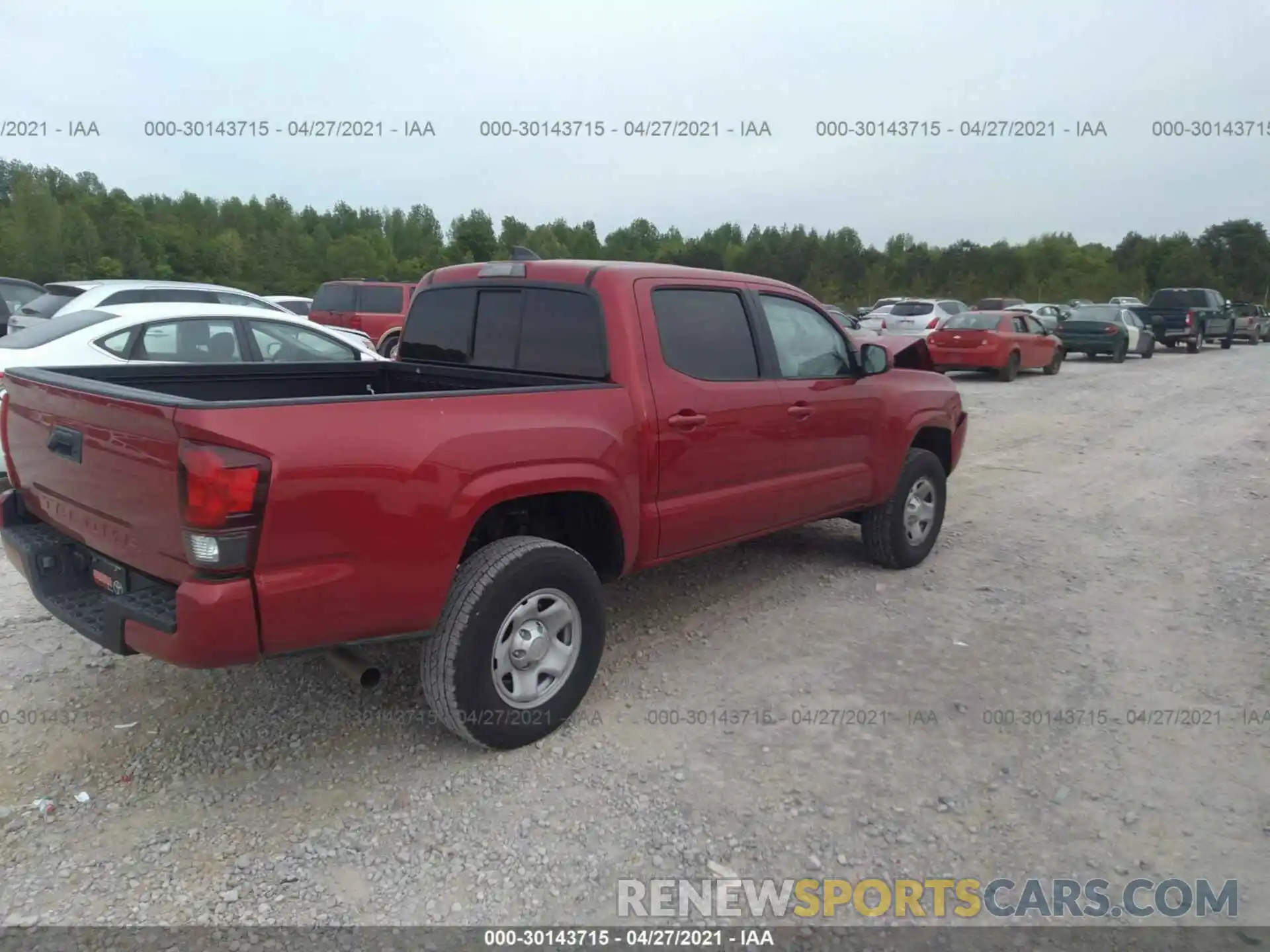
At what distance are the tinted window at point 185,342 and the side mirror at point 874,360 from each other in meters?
5.13

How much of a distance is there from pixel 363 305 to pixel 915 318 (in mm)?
13867

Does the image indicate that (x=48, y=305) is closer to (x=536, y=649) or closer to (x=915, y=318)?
(x=536, y=649)

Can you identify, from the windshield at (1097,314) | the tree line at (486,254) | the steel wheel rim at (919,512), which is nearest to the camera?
the steel wheel rim at (919,512)

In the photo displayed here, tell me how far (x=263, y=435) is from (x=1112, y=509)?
282 inches

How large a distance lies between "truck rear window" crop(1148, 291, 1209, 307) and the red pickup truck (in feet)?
95.4

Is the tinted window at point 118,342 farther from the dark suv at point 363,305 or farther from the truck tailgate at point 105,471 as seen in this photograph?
the dark suv at point 363,305

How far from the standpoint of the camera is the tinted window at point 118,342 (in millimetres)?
7074

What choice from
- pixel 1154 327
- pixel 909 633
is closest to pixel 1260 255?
pixel 1154 327

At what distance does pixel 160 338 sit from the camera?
7293mm

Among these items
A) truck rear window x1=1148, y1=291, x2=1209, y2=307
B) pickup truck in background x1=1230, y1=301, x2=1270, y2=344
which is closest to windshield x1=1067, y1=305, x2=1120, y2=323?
truck rear window x1=1148, y1=291, x2=1209, y2=307

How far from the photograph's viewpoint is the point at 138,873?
2.80 metres

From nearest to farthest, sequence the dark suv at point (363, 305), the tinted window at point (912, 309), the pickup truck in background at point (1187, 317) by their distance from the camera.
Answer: the dark suv at point (363, 305)
the tinted window at point (912, 309)
the pickup truck in background at point (1187, 317)

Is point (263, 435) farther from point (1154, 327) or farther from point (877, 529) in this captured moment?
point (1154, 327)
